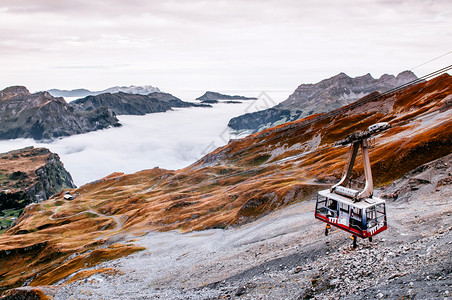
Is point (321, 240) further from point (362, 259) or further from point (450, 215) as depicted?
point (450, 215)

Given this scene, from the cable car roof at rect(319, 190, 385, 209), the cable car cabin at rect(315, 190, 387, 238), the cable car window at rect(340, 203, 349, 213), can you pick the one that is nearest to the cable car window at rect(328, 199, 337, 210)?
the cable car cabin at rect(315, 190, 387, 238)

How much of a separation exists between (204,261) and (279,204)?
28885 millimetres

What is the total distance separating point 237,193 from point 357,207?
7232 cm

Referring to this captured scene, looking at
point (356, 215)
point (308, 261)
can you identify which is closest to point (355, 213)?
point (356, 215)

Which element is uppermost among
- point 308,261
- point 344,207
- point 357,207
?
point 357,207

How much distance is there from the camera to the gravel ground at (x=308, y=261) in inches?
1065

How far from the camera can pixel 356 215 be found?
35.1 meters

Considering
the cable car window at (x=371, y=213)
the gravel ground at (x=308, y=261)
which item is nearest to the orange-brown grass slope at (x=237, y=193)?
the gravel ground at (x=308, y=261)

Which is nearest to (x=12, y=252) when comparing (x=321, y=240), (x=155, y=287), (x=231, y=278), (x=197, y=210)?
(x=197, y=210)

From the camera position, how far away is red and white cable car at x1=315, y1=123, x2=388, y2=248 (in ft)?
111

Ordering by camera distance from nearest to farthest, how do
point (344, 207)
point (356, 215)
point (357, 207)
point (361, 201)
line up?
point (357, 207)
point (356, 215)
point (361, 201)
point (344, 207)

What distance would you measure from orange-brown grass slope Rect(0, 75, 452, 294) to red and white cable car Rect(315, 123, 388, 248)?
15.0 metres

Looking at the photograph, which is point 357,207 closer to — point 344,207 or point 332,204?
point 344,207

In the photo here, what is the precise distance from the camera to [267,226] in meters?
63.7
